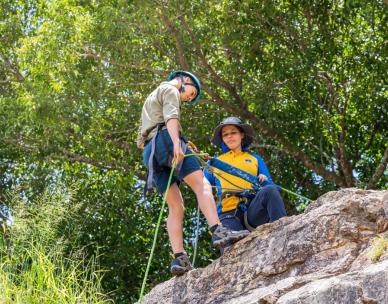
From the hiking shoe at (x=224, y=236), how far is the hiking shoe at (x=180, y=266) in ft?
1.20

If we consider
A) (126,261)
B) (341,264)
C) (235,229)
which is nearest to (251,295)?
(341,264)

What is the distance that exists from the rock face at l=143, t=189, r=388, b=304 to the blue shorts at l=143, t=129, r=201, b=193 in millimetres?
660

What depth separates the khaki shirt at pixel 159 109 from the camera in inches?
244

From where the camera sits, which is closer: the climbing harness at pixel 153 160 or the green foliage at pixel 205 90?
the climbing harness at pixel 153 160

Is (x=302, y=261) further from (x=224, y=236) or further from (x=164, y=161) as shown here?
(x=164, y=161)

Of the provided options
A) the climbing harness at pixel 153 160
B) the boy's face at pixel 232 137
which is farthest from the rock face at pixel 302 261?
the boy's face at pixel 232 137

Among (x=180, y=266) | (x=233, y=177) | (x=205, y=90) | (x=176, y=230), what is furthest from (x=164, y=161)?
(x=205, y=90)

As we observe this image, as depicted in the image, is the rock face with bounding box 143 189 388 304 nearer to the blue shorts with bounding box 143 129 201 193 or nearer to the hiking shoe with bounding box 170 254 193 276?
the hiking shoe with bounding box 170 254 193 276

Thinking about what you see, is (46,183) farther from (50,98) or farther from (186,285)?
(186,285)

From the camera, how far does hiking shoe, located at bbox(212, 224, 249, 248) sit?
6.09m

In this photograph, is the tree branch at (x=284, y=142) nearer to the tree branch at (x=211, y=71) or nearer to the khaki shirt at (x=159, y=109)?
the tree branch at (x=211, y=71)

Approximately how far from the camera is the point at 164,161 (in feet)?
20.6

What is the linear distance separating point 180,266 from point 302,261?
1154 millimetres

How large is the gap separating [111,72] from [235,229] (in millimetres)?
5666
